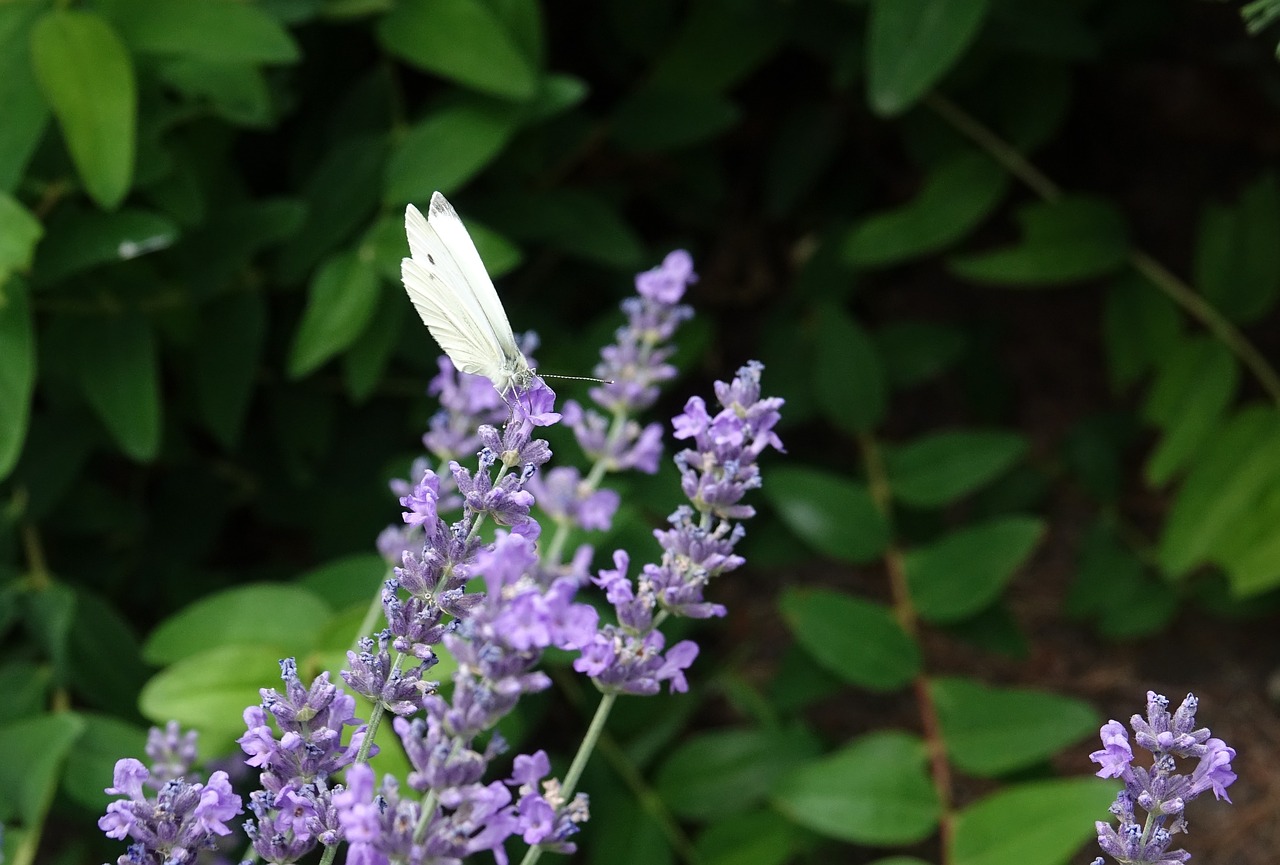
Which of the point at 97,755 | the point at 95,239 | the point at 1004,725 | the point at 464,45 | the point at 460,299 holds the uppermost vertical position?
the point at 464,45

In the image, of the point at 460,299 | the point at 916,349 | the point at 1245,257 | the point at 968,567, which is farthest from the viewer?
the point at 916,349

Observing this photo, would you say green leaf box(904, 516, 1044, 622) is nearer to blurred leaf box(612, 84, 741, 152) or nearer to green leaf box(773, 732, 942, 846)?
green leaf box(773, 732, 942, 846)

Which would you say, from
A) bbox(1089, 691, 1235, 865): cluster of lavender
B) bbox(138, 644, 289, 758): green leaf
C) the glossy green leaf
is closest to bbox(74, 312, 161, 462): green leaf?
the glossy green leaf

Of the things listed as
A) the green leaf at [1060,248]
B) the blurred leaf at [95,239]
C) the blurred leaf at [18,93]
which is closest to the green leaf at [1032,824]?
the green leaf at [1060,248]

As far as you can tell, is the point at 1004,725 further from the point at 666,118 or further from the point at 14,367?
the point at 14,367

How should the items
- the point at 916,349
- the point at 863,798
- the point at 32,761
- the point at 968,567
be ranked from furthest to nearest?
Answer: the point at 916,349, the point at 968,567, the point at 863,798, the point at 32,761

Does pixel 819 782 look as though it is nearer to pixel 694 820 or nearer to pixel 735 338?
pixel 694 820

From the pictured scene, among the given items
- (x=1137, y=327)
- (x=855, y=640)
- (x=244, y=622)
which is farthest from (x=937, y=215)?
(x=244, y=622)
